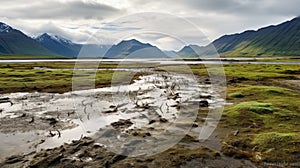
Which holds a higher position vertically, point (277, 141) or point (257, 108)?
point (257, 108)

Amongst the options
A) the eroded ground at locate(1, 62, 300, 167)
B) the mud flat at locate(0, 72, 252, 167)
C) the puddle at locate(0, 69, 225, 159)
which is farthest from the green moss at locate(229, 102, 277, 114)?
the puddle at locate(0, 69, 225, 159)

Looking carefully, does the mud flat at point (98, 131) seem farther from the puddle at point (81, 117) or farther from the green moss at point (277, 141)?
the green moss at point (277, 141)

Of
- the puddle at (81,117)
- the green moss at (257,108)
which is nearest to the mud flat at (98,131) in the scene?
the puddle at (81,117)

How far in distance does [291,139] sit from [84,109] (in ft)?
60.8

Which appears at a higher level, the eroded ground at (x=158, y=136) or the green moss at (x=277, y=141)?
the green moss at (x=277, y=141)

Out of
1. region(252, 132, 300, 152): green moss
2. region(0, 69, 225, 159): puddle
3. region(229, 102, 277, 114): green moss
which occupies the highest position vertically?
region(229, 102, 277, 114): green moss

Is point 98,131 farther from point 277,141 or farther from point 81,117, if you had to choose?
point 277,141

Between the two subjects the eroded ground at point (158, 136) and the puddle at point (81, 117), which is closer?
the eroded ground at point (158, 136)

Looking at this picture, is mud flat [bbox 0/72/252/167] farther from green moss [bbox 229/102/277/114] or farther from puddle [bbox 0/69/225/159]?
green moss [bbox 229/102/277/114]

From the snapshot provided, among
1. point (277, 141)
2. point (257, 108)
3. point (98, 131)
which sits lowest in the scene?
point (98, 131)

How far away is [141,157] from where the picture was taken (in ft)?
46.2

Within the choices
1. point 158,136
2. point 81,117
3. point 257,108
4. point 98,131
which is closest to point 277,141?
point 158,136

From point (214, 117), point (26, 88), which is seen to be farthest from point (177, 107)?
point (26, 88)

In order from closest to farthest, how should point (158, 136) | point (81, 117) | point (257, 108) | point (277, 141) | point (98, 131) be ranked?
point (277, 141) → point (158, 136) → point (98, 131) → point (81, 117) → point (257, 108)
